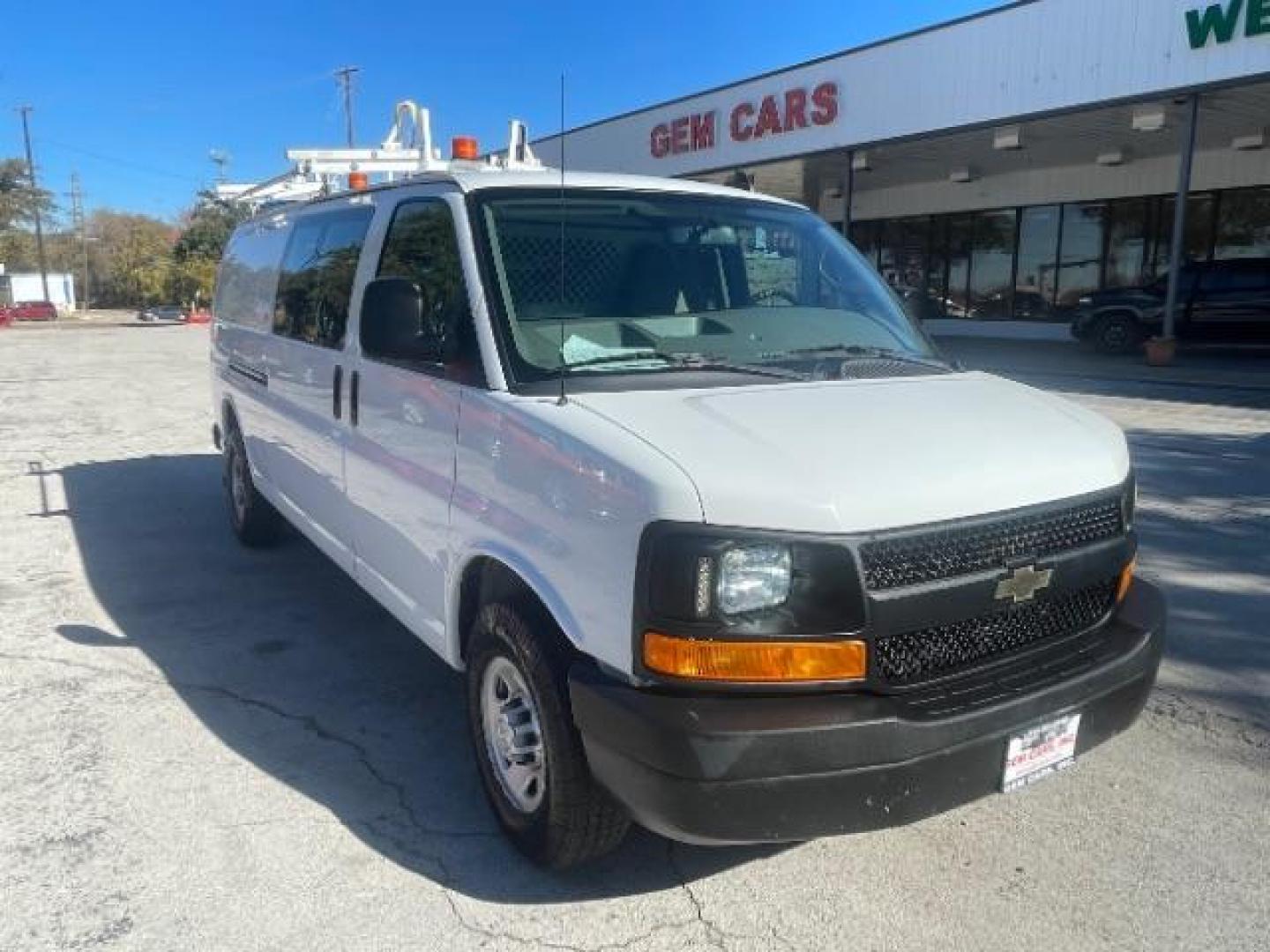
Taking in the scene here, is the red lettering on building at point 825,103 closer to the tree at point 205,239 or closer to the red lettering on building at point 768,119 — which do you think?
the red lettering on building at point 768,119

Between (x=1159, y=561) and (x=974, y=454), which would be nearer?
(x=974, y=454)

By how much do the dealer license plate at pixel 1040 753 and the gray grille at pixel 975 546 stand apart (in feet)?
1.48

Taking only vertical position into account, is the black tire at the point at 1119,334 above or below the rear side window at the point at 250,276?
below

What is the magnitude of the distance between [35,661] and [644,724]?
3570 mm

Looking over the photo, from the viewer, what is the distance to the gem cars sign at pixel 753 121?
18.9 meters

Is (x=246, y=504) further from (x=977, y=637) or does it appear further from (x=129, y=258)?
(x=129, y=258)

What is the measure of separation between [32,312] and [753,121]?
53568 mm

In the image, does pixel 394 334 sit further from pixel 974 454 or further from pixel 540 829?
pixel 974 454

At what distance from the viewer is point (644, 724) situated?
88.7 inches

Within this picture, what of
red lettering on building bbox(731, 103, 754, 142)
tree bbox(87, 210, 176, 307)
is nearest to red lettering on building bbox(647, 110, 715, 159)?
red lettering on building bbox(731, 103, 754, 142)

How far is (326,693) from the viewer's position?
4.17 meters

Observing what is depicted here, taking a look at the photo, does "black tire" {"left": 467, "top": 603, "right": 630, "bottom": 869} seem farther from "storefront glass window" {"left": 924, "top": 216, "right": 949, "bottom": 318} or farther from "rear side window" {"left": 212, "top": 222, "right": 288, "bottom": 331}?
"storefront glass window" {"left": 924, "top": 216, "right": 949, "bottom": 318}

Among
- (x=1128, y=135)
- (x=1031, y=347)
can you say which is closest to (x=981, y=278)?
(x=1031, y=347)

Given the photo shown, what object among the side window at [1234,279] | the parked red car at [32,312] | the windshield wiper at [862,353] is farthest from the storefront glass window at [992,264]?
the parked red car at [32,312]
